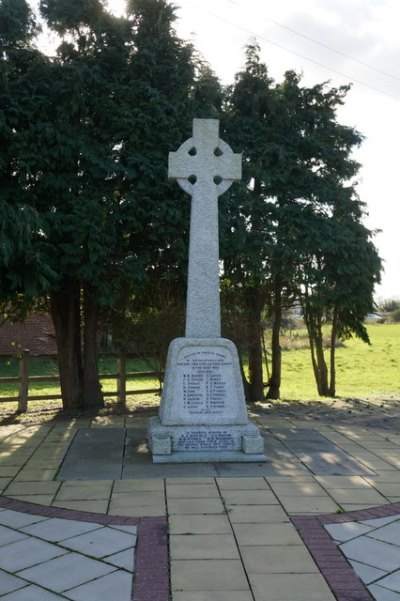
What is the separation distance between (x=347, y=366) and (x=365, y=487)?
60.6ft

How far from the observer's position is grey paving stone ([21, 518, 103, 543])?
4.18 m

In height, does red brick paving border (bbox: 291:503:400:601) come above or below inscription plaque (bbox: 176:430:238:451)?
below

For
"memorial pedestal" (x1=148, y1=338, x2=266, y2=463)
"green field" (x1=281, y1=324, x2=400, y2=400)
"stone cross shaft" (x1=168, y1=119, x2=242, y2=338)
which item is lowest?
"green field" (x1=281, y1=324, x2=400, y2=400)

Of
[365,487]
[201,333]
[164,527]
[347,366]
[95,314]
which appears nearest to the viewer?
[164,527]

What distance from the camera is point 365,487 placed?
18.2ft

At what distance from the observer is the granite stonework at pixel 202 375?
6.42m

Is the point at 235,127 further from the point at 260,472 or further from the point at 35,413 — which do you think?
the point at 260,472

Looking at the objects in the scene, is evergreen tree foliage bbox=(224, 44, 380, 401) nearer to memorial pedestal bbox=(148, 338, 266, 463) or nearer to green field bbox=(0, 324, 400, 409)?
green field bbox=(0, 324, 400, 409)

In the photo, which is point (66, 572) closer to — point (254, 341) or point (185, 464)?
point (185, 464)

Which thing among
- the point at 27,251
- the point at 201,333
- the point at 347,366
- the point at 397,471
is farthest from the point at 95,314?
the point at 347,366

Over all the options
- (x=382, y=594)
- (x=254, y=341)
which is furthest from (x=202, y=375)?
(x=254, y=341)

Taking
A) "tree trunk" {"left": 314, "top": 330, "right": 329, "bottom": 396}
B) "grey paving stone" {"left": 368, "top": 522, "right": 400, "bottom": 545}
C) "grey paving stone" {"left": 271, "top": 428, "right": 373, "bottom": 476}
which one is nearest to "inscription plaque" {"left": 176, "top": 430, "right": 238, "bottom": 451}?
"grey paving stone" {"left": 271, "top": 428, "right": 373, "bottom": 476}

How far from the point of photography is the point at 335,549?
13.1 feet

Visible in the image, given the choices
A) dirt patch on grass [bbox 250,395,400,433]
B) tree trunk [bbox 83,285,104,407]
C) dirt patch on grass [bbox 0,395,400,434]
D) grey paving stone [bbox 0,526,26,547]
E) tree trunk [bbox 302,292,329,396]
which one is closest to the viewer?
grey paving stone [bbox 0,526,26,547]
